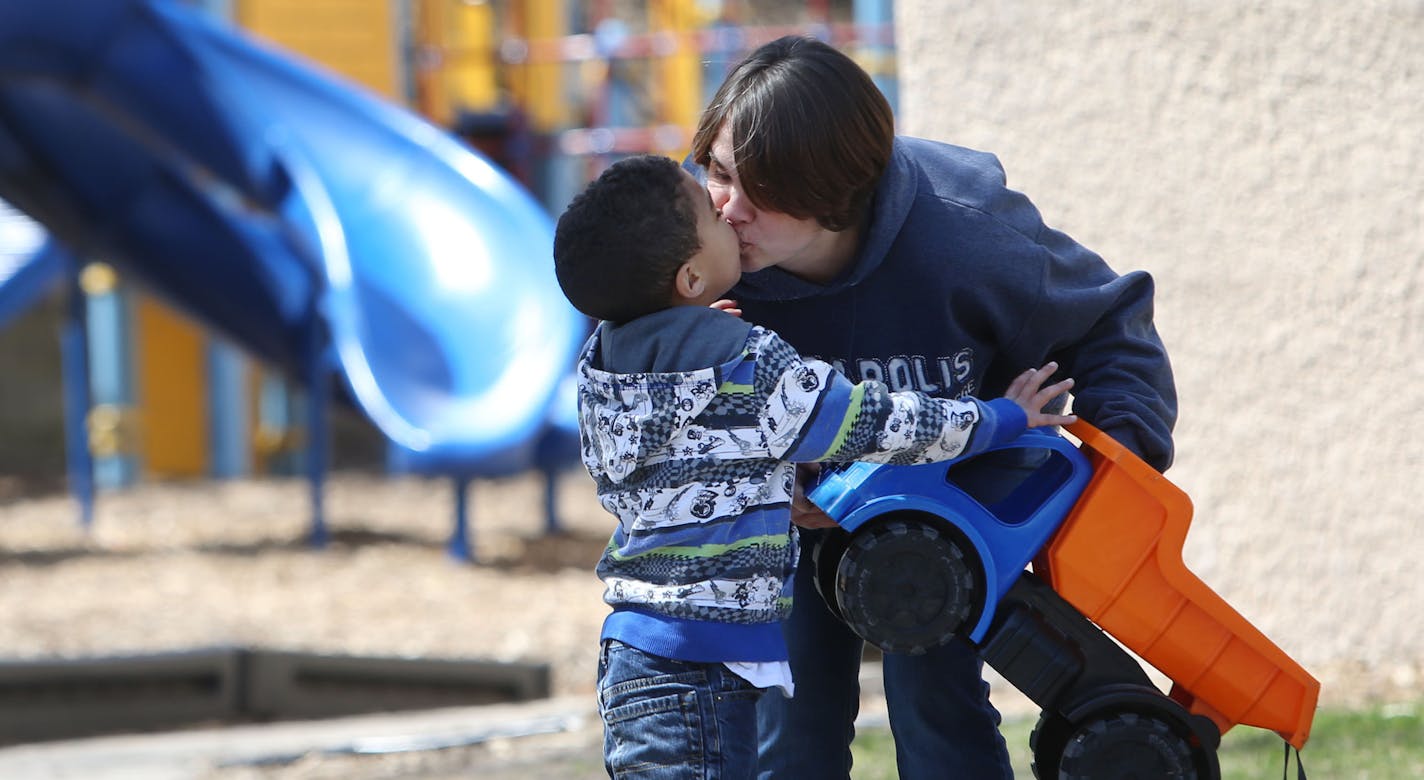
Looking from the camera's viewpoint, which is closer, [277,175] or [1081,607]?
[1081,607]

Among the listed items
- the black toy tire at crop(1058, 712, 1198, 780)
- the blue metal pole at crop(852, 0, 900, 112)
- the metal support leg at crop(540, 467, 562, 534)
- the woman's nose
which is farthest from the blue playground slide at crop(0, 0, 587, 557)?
the black toy tire at crop(1058, 712, 1198, 780)

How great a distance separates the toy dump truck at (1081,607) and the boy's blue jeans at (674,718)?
0.59 ft

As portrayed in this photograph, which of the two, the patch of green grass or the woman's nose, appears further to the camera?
the patch of green grass

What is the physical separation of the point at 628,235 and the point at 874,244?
1.17 ft

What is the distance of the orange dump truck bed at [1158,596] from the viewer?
200cm

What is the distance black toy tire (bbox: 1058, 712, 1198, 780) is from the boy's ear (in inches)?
26.8

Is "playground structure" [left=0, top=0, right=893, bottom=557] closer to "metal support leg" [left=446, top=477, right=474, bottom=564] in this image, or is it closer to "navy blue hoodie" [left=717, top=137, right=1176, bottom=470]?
Result: "metal support leg" [left=446, top=477, right=474, bottom=564]

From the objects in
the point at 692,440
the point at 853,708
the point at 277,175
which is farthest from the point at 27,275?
the point at 692,440

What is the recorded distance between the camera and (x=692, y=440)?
190 centimetres

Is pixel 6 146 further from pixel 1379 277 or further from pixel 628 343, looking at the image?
pixel 628 343

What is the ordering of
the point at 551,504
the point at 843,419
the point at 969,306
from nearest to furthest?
1. the point at 843,419
2. the point at 969,306
3. the point at 551,504

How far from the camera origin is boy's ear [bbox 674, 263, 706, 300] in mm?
1932

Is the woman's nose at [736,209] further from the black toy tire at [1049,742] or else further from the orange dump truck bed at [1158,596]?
the black toy tire at [1049,742]

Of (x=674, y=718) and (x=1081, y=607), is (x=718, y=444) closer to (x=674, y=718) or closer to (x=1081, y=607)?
(x=674, y=718)
